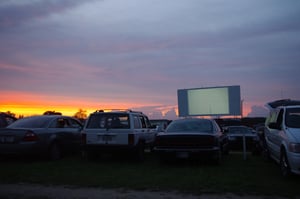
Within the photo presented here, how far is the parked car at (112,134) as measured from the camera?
12.6 m

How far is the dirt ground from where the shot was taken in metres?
7.81

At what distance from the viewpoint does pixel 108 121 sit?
42.8ft

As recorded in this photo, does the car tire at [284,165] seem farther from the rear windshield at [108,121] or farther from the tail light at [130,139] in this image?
the rear windshield at [108,121]

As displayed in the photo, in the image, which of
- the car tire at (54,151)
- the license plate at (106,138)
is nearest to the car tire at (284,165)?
the license plate at (106,138)

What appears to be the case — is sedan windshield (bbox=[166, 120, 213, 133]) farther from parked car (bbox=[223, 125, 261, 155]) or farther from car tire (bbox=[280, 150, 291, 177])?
parked car (bbox=[223, 125, 261, 155])

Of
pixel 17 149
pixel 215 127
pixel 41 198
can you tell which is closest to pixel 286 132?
pixel 215 127

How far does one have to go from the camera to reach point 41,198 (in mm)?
7746

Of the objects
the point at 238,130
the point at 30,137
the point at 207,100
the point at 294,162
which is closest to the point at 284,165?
the point at 294,162

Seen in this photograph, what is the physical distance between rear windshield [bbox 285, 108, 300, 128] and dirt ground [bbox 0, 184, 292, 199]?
3195 millimetres

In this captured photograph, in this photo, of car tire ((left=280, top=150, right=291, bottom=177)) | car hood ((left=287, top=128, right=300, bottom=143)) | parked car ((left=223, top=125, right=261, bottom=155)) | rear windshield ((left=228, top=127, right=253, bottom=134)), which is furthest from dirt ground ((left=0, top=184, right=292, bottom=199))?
rear windshield ((left=228, top=127, right=253, bottom=134))

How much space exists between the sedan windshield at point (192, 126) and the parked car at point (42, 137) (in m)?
3.65

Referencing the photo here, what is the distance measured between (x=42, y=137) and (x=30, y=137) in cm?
43

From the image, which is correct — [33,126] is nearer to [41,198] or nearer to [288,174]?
[41,198]

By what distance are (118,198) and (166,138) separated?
14.8ft
